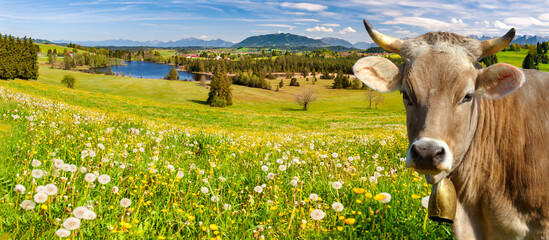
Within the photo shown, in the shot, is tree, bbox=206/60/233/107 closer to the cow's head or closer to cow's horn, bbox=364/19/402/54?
cow's horn, bbox=364/19/402/54

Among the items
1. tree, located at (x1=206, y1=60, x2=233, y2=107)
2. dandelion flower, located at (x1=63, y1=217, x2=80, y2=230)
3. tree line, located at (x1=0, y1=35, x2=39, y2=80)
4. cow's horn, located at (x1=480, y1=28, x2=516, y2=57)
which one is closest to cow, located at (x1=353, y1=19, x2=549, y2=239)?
cow's horn, located at (x1=480, y1=28, x2=516, y2=57)

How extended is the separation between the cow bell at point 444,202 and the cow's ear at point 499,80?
976mm

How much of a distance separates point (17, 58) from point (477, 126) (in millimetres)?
104598

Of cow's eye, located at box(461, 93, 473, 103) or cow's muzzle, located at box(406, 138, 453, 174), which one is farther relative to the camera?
cow's eye, located at box(461, 93, 473, 103)

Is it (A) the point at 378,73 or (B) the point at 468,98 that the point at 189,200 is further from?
(B) the point at 468,98

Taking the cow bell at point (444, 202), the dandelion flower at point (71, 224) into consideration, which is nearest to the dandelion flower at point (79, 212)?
the dandelion flower at point (71, 224)

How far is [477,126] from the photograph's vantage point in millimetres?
3268

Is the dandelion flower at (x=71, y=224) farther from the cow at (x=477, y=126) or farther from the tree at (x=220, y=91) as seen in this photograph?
the tree at (x=220, y=91)

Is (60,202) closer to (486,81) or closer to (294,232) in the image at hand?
(294,232)

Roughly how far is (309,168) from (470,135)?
3.25 metres

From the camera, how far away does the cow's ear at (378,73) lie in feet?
11.1

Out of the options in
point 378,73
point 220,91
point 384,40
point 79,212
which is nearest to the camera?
point 79,212

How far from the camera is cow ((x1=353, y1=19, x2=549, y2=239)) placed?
285cm

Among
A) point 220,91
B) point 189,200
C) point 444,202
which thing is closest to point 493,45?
point 444,202
